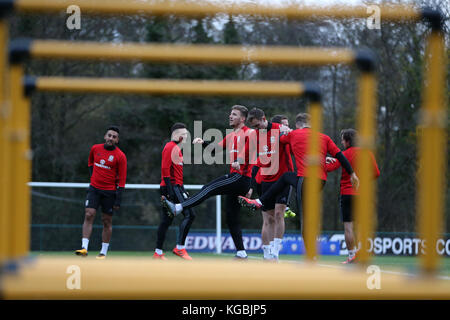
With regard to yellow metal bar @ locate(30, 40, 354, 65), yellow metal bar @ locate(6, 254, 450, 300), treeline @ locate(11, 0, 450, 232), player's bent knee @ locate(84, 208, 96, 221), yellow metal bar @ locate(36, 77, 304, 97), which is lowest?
yellow metal bar @ locate(6, 254, 450, 300)

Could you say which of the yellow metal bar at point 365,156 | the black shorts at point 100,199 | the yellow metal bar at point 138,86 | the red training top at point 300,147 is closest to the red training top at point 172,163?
the black shorts at point 100,199

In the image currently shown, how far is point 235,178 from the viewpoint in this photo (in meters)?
8.83

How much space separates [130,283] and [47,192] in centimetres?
1559

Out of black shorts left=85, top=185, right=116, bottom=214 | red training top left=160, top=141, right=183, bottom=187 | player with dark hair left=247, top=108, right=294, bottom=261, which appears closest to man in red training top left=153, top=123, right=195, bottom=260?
red training top left=160, top=141, right=183, bottom=187

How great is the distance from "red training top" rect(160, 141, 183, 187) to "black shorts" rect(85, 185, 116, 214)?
94 cm

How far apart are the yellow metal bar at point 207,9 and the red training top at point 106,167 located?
7.46m

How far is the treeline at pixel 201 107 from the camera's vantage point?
2217 cm

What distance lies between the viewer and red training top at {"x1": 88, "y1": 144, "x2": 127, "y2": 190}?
422 inches

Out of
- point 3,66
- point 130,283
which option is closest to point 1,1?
point 3,66

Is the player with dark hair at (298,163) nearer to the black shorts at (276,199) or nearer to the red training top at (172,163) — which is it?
the black shorts at (276,199)

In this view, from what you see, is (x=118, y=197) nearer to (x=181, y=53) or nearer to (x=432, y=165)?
(x=181, y=53)

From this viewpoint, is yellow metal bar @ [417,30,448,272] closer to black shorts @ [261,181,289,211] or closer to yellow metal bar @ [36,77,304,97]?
yellow metal bar @ [36,77,304,97]
